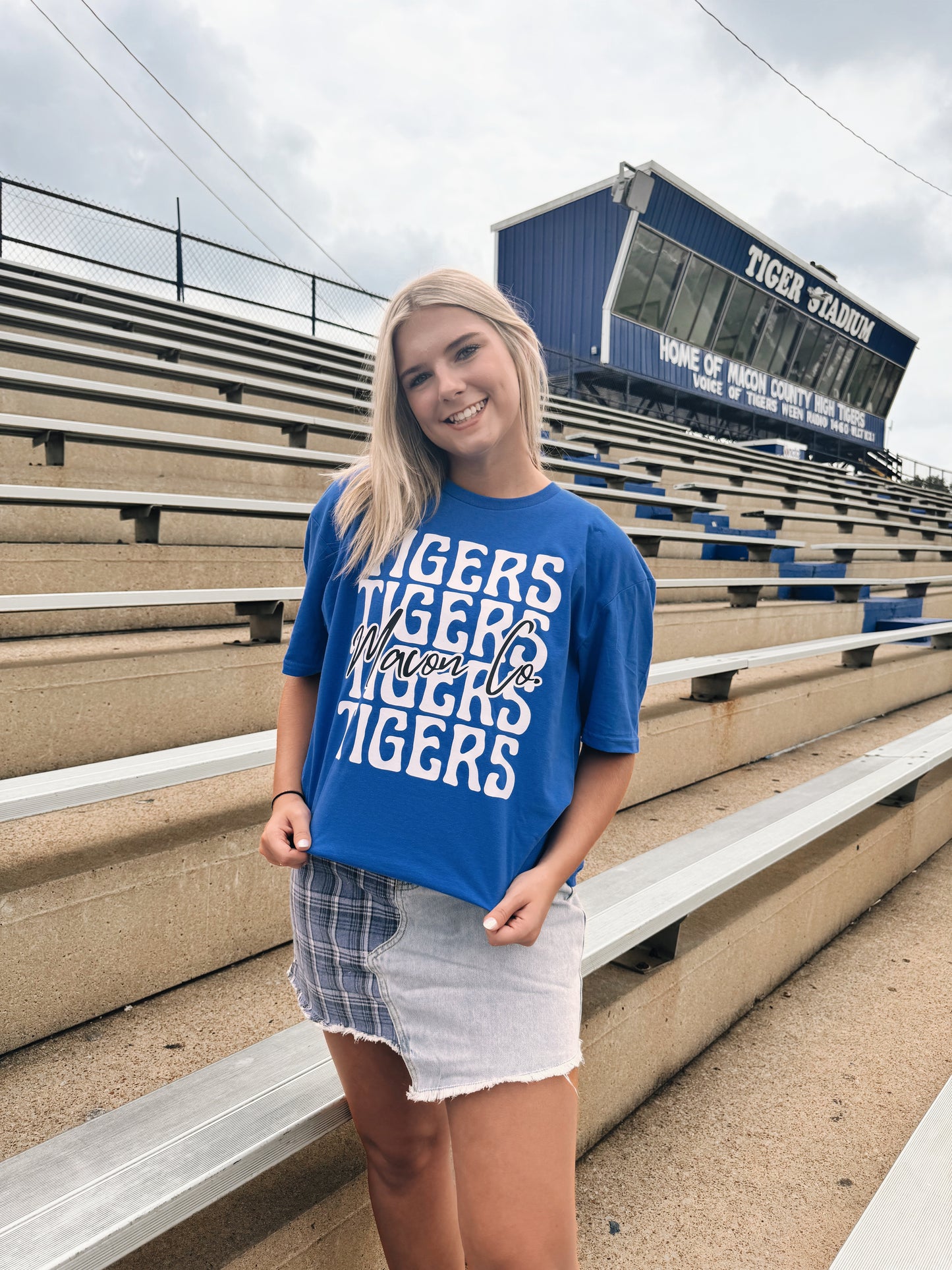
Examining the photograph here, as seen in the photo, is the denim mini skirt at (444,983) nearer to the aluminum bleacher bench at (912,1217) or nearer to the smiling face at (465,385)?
the smiling face at (465,385)

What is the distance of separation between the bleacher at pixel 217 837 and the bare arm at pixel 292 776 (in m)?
0.35

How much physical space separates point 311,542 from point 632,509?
5.01 meters

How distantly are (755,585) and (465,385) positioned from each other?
3649mm

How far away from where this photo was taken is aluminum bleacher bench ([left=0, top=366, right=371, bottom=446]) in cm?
328

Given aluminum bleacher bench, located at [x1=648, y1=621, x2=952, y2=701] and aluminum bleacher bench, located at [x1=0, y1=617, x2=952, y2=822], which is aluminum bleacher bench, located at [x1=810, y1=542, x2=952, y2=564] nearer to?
aluminum bleacher bench, located at [x1=648, y1=621, x2=952, y2=701]

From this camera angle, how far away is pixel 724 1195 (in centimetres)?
150

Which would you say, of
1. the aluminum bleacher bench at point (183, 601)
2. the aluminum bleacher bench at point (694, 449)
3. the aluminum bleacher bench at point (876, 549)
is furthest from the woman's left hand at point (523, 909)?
the aluminum bleacher bench at point (694, 449)

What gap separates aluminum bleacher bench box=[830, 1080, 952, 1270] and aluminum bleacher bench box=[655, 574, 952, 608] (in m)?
2.61

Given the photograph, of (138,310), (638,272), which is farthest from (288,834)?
(638,272)

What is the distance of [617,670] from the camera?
3.04 feet

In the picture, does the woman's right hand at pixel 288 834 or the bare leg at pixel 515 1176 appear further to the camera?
the woman's right hand at pixel 288 834

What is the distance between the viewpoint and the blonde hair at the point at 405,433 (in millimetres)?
1009

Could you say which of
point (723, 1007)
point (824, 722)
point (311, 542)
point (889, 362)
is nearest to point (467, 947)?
point (311, 542)

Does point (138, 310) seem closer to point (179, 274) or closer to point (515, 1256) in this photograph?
point (179, 274)
